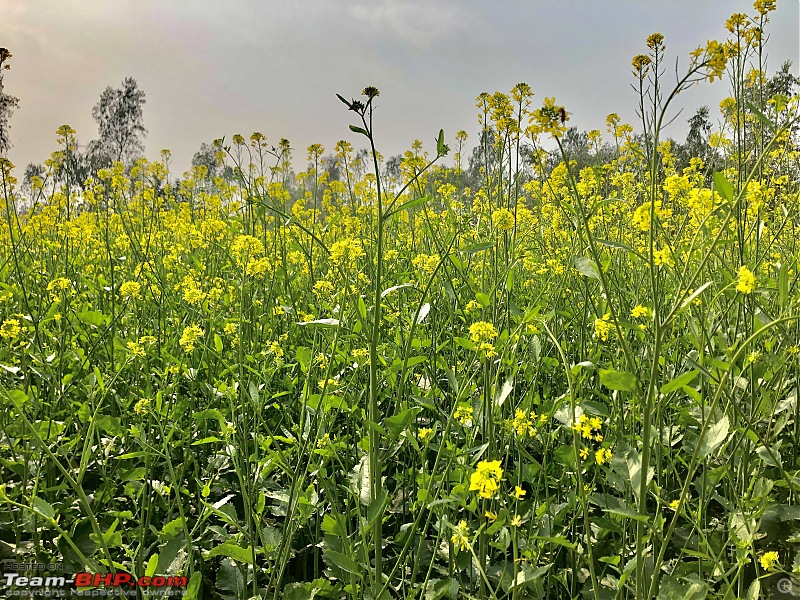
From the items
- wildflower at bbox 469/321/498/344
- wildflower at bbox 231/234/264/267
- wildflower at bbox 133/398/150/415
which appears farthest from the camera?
wildflower at bbox 231/234/264/267

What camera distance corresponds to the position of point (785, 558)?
1.38m

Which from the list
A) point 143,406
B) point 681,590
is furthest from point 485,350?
point 143,406

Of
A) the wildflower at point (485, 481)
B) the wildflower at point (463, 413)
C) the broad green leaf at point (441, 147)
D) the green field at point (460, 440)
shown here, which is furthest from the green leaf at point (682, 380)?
the broad green leaf at point (441, 147)

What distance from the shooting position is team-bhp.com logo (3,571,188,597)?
1.21 m

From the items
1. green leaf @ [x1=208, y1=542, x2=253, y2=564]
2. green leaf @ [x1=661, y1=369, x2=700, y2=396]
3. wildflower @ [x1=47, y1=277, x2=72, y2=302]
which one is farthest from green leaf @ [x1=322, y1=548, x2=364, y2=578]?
wildflower @ [x1=47, y1=277, x2=72, y2=302]

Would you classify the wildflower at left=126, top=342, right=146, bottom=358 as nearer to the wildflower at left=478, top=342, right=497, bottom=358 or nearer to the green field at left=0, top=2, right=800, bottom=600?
the green field at left=0, top=2, right=800, bottom=600

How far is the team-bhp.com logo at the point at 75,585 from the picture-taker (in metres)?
1.21

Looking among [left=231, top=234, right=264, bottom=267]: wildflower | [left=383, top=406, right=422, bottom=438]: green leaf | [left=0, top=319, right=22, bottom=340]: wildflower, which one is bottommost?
[left=383, top=406, right=422, bottom=438]: green leaf

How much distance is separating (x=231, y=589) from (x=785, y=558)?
140 centimetres

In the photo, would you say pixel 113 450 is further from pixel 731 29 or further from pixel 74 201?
pixel 74 201

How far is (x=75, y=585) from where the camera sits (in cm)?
126

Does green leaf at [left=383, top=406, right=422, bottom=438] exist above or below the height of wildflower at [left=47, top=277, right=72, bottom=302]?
below

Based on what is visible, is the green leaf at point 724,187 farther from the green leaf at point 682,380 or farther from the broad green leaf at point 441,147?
the broad green leaf at point 441,147

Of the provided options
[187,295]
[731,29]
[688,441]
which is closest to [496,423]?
[688,441]
